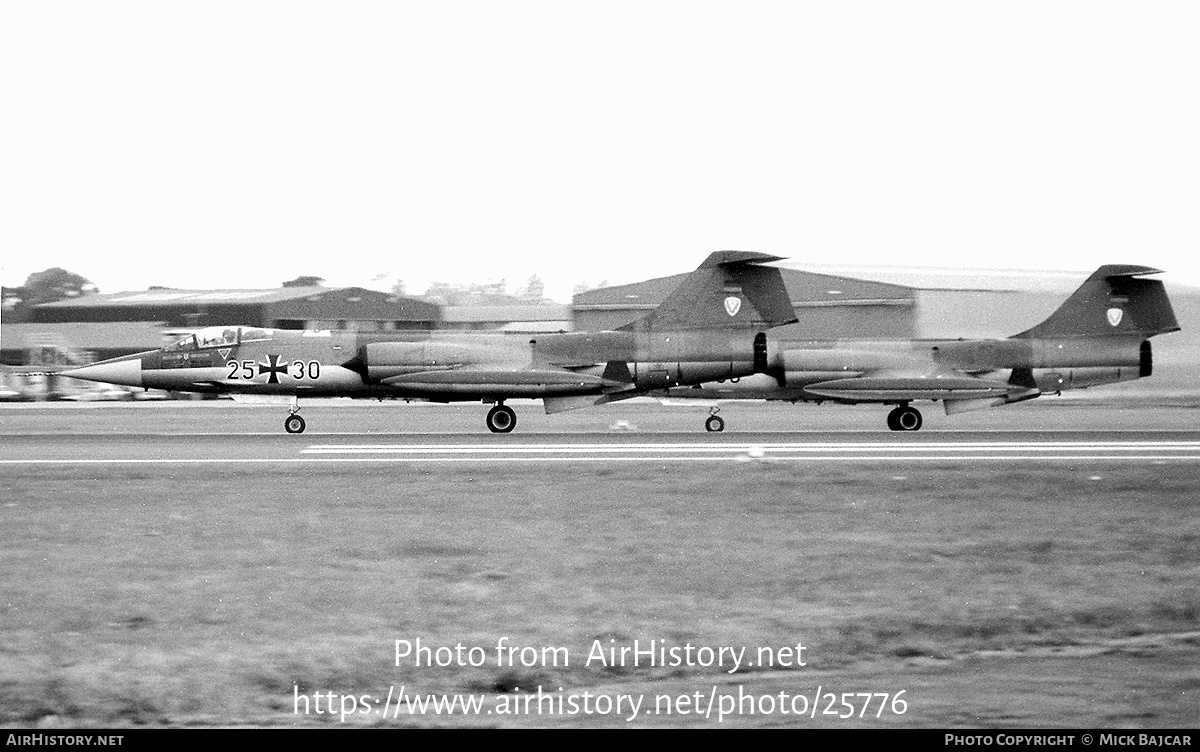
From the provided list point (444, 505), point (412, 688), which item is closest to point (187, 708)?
point (412, 688)

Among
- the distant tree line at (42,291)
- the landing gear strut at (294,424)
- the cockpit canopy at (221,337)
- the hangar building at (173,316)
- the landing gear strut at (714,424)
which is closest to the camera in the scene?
the landing gear strut at (294,424)

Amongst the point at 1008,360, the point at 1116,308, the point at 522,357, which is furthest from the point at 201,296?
the point at 1116,308

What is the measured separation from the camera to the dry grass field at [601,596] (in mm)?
6520

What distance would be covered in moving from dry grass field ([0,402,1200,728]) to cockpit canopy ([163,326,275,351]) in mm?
12049

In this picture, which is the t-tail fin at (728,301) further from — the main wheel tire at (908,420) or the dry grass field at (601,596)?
the dry grass field at (601,596)

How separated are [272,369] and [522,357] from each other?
586cm

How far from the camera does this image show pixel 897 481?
15.6 m

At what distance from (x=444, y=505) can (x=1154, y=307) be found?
66.2 ft

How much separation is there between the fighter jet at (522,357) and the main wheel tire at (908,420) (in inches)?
135

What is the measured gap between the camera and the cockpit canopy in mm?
27062

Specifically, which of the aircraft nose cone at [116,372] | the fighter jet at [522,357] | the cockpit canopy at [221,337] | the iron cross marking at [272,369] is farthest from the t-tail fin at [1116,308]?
the aircraft nose cone at [116,372]

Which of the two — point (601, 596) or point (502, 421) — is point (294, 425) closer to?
point (502, 421)

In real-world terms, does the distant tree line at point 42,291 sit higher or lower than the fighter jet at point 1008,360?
higher
